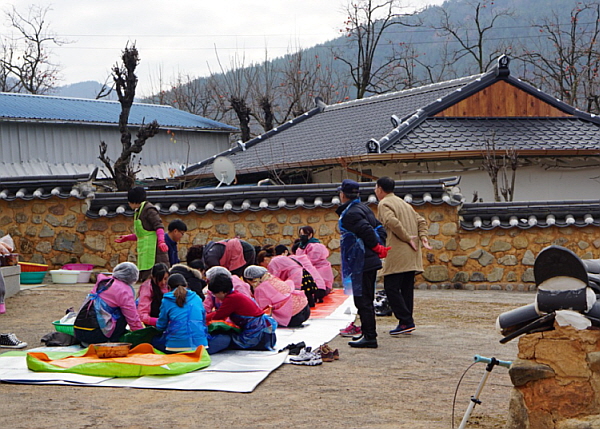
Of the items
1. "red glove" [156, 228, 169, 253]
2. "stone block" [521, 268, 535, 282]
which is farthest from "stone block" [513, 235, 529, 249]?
"red glove" [156, 228, 169, 253]

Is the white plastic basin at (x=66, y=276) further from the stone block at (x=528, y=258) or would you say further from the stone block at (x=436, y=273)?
the stone block at (x=528, y=258)

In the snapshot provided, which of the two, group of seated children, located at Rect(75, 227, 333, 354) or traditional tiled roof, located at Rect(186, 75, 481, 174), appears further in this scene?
traditional tiled roof, located at Rect(186, 75, 481, 174)

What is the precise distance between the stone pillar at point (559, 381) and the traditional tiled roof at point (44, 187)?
35.3 ft

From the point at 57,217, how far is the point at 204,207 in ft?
8.55

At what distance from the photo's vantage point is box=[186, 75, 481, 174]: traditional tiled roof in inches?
747

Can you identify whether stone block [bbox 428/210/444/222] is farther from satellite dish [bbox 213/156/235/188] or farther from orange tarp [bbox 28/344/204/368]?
orange tarp [bbox 28/344/204/368]

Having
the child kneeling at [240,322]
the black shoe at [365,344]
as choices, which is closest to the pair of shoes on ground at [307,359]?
the child kneeling at [240,322]

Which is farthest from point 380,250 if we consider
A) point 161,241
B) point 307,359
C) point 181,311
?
point 161,241

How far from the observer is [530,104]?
18.9 meters

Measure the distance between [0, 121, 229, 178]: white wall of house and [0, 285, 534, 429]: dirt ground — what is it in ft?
47.5

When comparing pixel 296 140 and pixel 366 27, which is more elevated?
pixel 366 27

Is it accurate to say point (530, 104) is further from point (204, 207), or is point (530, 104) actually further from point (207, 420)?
point (207, 420)

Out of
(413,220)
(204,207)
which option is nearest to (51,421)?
(413,220)

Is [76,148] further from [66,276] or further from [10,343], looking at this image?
[10,343]
